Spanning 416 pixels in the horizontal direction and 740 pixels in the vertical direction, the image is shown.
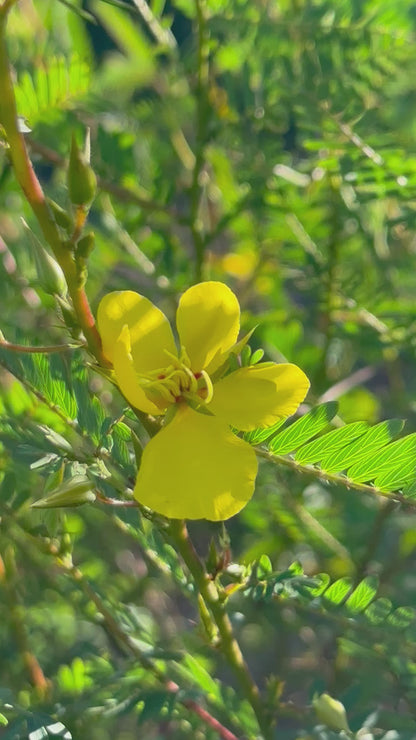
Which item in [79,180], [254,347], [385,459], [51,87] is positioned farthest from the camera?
[254,347]

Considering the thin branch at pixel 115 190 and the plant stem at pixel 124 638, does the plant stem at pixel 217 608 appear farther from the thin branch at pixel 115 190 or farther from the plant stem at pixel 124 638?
the thin branch at pixel 115 190

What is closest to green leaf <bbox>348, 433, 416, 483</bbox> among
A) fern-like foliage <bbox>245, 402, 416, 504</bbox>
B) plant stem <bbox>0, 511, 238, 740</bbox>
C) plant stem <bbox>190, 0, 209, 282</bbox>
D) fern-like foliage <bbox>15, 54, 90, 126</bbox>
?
fern-like foliage <bbox>245, 402, 416, 504</bbox>

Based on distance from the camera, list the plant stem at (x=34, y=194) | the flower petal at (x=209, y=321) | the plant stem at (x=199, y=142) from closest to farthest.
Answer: the plant stem at (x=34, y=194), the flower petal at (x=209, y=321), the plant stem at (x=199, y=142)

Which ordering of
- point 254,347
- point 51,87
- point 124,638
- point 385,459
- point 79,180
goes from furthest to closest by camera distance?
point 254,347, point 51,87, point 124,638, point 385,459, point 79,180

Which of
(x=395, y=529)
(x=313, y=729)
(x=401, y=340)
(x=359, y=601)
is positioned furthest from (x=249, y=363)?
(x=395, y=529)

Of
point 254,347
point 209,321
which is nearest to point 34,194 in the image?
point 209,321

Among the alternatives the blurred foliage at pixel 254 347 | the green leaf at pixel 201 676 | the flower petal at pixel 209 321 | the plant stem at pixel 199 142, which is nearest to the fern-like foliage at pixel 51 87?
the blurred foliage at pixel 254 347

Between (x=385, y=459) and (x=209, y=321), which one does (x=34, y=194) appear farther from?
(x=385, y=459)
